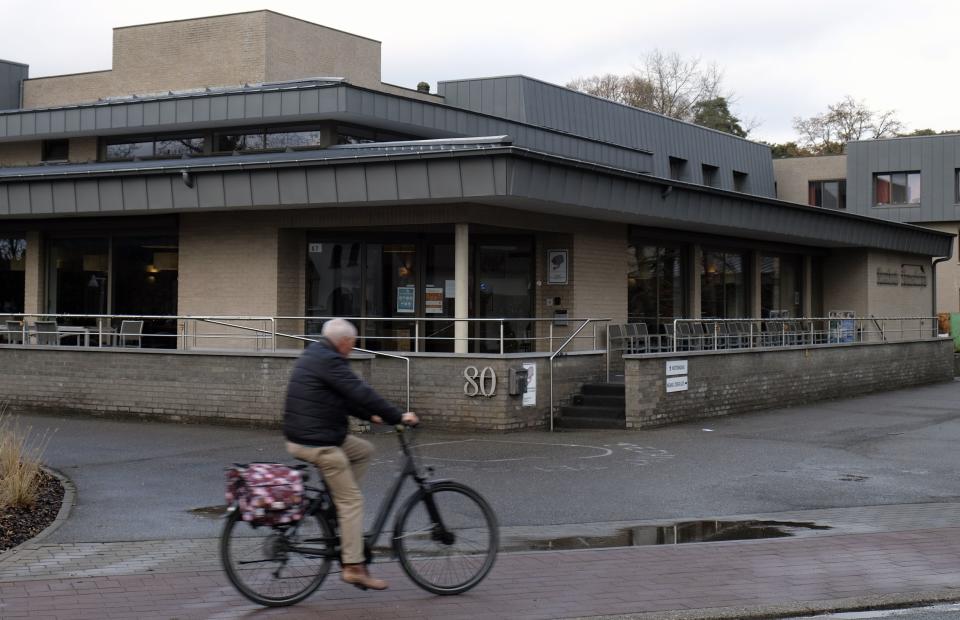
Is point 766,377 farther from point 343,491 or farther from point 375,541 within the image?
point 343,491

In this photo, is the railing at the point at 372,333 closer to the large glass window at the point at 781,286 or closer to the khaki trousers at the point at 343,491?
the large glass window at the point at 781,286

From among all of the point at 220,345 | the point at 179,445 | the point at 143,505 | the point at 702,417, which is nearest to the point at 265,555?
the point at 143,505

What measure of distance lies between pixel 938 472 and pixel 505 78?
1732 centimetres

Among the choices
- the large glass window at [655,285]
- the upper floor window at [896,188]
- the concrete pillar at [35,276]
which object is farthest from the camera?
the upper floor window at [896,188]

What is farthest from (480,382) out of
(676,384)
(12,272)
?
(12,272)

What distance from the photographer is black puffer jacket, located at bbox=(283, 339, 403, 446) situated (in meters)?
6.97

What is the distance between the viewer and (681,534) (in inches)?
378

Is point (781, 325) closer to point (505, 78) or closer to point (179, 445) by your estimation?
point (505, 78)

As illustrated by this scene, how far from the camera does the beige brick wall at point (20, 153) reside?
2723cm

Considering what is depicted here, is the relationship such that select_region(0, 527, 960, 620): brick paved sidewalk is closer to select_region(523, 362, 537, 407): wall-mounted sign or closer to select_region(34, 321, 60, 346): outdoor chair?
select_region(523, 362, 537, 407): wall-mounted sign

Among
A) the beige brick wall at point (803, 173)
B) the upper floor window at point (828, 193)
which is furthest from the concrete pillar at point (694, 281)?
the upper floor window at point (828, 193)

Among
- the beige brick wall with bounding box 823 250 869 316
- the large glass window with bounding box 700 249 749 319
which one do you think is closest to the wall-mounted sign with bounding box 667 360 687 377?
the large glass window with bounding box 700 249 749 319

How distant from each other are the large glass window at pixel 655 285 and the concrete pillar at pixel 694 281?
0.16 meters

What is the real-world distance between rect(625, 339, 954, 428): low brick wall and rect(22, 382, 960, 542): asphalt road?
0.45 meters
